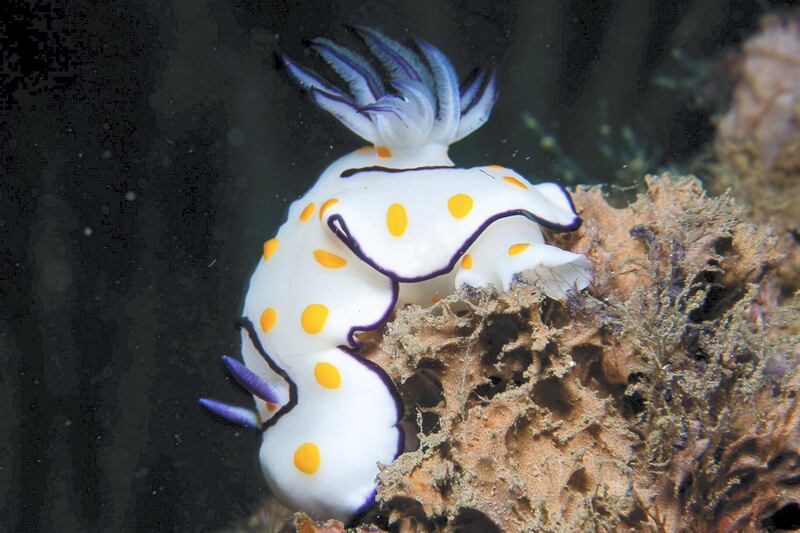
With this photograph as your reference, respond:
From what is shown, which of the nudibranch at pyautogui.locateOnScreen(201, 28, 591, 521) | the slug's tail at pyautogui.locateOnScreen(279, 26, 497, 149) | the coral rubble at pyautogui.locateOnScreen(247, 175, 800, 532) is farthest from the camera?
the slug's tail at pyautogui.locateOnScreen(279, 26, 497, 149)

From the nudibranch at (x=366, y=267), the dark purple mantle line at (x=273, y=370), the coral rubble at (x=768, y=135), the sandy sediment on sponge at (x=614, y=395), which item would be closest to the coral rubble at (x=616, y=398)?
the sandy sediment on sponge at (x=614, y=395)

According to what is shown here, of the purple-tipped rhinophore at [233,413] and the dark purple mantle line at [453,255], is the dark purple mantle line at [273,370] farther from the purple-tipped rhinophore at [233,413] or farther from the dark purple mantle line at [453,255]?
the dark purple mantle line at [453,255]

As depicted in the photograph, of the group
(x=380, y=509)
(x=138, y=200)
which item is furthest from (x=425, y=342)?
(x=138, y=200)

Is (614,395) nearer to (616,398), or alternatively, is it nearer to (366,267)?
(616,398)

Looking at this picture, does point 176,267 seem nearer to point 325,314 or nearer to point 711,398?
point 325,314

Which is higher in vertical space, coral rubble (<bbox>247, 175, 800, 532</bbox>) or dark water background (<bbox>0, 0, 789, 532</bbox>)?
coral rubble (<bbox>247, 175, 800, 532</bbox>)

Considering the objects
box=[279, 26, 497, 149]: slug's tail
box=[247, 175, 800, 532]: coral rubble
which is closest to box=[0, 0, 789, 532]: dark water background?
box=[279, 26, 497, 149]: slug's tail

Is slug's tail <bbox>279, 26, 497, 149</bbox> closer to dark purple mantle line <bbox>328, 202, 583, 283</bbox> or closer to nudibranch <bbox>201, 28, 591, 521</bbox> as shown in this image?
nudibranch <bbox>201, 28, 591, 521</bbox>
